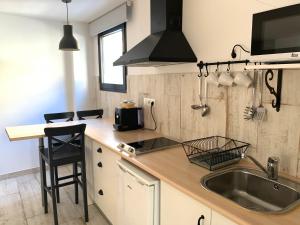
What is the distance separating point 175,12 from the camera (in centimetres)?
205

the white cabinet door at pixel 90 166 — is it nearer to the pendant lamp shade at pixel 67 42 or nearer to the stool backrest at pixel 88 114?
the stool backrest at pixel 88 114

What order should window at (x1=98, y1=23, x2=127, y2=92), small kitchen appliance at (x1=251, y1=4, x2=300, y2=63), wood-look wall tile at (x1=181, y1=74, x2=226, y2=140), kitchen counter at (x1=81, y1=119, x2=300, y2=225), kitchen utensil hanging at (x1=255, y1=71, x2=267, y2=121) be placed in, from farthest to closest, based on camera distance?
window at (x1=98, y1=23, x2=127, y2=92) < wood-look wall tile at (x1=181, y1=74, x2=226, y2=140) < kitchen utensil hanging at (x1=255, y1=71, x2=267, y2=121) < small kitchen appliance at (x1=251, y1=4, x2=300, y2=63) < kitchen counter at (x1=81, y1=119, x2=300, y2=225)

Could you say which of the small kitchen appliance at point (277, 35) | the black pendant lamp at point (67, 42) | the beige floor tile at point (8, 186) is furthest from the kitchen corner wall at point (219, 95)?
the beige floor tile at point (8, 186)

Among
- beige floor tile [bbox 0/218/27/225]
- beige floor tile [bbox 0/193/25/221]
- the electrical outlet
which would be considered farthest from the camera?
the electrical outlet

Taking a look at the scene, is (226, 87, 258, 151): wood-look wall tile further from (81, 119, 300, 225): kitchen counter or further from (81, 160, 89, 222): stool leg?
(81, 160, 89, 222): stool leg

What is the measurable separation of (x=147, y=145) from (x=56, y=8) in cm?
230

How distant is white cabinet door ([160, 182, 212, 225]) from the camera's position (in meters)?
1.18

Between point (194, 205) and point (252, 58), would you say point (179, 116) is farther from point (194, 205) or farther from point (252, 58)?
point (194, 205)

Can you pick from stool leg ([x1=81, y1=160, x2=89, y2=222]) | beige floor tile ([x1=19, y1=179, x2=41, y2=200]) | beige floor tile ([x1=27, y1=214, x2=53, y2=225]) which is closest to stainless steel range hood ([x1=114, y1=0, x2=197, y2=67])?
stool leg ([x1=81, y1=160, x2=89, y2=222])

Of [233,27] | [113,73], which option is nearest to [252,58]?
[233,27]

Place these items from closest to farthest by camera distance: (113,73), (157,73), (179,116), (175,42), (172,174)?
(172,174)
(175,42)
(179,116)
(157,73)
(113,73)

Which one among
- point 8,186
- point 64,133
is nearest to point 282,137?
point 64,133

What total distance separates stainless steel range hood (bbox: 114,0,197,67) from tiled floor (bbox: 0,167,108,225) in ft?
5.51

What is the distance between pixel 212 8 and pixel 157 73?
2.91ft
